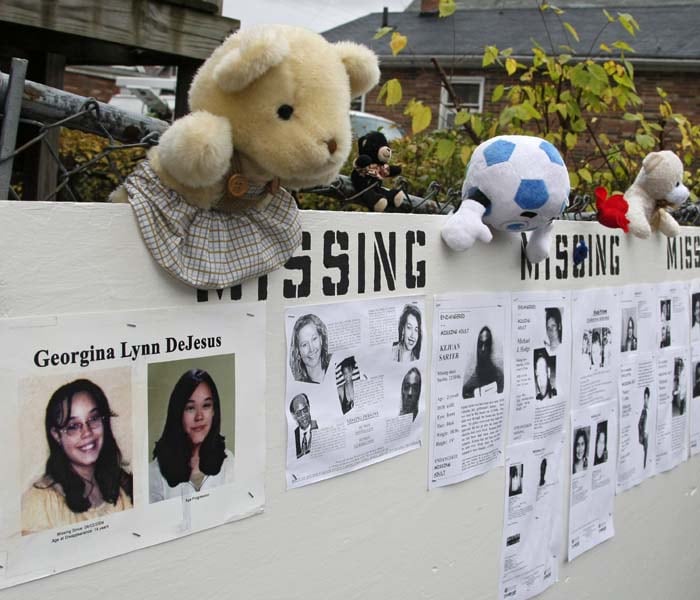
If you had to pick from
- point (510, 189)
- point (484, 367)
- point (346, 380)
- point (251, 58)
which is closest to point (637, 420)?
point (484, 367)

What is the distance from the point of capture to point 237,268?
6.01 ft

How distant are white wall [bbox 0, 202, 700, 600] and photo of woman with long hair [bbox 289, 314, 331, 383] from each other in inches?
1.7

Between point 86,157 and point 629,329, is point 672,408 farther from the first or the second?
point 86,157

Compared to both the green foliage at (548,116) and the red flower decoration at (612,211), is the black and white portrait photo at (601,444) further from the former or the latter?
the green foliage at (548,116)

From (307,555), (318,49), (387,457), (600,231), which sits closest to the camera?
(318,49)

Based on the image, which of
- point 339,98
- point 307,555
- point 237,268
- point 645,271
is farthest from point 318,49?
point 645,271

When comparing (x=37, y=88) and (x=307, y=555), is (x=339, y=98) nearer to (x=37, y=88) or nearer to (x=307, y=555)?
(x=37, y=88)

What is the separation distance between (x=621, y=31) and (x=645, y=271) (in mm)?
17472

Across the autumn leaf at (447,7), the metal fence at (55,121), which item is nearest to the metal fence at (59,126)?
the metal fence at (55,121)

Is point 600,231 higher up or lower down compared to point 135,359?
higher up

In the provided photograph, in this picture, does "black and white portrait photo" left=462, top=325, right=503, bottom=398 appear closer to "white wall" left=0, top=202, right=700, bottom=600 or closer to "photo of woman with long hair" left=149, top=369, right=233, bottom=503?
"white wall" left=0, top=202, right=700, bottom=600

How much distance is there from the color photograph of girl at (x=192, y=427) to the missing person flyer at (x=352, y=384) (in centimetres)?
21

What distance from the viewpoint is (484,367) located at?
8.87ft

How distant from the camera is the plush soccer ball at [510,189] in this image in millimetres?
2502
